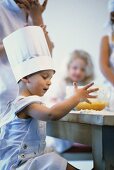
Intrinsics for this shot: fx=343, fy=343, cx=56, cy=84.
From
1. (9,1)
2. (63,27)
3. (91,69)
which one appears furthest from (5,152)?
(63,27)

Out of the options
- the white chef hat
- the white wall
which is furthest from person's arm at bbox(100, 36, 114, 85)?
Result: the white wall

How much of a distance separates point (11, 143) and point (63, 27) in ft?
7.09

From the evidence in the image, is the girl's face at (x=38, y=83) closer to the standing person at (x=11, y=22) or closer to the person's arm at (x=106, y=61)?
the standing person at (x=11, y=22)

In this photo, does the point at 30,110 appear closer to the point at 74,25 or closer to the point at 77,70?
the point at 77,70

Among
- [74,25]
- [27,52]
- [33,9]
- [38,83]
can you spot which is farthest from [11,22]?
[74,25]

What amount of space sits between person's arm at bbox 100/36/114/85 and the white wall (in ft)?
4.22

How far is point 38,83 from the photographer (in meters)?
1.09

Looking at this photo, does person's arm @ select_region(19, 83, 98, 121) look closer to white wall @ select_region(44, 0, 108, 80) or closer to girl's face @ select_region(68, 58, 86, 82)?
girl's face @ select_region(68, 58, 86, 82)

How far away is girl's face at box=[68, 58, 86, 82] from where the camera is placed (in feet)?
8.40

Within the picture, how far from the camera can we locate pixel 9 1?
51.2 inches

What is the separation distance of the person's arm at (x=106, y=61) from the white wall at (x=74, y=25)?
1286 mm

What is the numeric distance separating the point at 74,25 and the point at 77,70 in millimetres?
682

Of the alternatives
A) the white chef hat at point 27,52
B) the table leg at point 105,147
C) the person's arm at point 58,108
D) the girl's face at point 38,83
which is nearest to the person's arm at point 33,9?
the white chef hat at point 27,52

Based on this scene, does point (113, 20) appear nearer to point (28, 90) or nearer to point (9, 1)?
point (9, 1)
